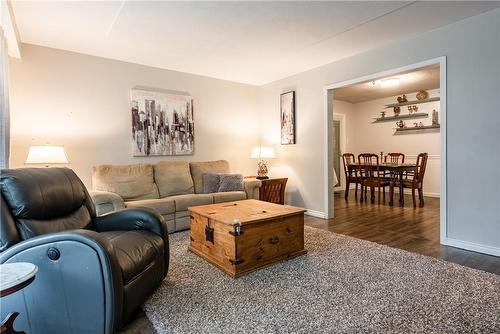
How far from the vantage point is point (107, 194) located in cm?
310

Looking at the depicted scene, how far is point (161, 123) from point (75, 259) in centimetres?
313

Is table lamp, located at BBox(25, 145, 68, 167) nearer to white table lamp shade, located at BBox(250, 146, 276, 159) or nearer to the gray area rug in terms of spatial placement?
the gray area rug

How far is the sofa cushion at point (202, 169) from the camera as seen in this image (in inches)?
172

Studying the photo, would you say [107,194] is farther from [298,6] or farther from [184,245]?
[298,6]

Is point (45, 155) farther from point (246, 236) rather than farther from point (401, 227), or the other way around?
point (401, 227)

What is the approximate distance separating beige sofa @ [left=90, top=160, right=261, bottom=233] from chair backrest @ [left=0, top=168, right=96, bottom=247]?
39.7 inches

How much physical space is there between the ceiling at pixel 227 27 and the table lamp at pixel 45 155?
1.27m

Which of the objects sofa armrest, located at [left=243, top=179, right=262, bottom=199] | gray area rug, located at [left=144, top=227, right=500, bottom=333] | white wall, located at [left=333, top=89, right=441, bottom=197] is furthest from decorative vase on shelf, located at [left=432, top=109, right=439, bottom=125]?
gray area rug, located at [left=144, top=227, right=500, bottom=333]

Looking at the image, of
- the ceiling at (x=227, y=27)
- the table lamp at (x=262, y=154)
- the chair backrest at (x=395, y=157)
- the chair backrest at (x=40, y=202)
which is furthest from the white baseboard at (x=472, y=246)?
the chair backrest at (x=395, y=157)

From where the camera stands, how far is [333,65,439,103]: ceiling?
16.2 ft

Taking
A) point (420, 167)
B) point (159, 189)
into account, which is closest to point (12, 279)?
point (159, 189)

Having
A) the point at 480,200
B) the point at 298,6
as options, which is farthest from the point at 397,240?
the point at 298,6

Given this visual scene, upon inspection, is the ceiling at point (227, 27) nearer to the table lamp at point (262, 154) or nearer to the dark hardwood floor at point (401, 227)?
the table lamp at point (262, 154)

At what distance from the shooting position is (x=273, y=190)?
15.3 feet
